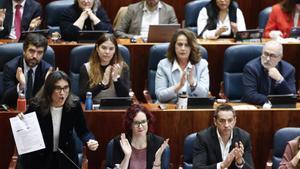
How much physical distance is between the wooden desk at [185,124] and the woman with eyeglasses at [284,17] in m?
1.61

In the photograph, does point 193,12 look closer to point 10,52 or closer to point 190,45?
point 190,45

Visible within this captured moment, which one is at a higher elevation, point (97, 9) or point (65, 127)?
point (97, 9)

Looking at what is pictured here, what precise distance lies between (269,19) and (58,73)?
2.60m

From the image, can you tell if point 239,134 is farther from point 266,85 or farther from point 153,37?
point 153,37

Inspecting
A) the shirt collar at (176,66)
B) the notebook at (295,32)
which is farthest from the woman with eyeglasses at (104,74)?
the notebook at (295,32)

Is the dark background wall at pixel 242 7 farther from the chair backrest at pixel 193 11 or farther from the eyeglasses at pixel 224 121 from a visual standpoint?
the eyeglasses at pixel 224 121

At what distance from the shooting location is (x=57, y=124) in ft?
15.7

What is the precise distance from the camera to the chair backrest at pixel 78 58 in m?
5.76

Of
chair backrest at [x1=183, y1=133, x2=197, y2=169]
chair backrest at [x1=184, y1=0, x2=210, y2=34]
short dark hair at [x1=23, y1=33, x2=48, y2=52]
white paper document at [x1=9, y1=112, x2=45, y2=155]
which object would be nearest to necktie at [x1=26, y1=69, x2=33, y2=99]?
short dark hair at [x1=23, y1=33, x2=48, y2=52]

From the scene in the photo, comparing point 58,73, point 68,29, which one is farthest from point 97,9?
point 58,73

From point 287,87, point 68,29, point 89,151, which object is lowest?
point 89,151

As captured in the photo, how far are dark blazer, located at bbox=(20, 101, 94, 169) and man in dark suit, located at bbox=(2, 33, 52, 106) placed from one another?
535mm

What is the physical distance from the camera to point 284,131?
5.00 m

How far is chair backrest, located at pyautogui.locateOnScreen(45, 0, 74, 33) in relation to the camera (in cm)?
686
